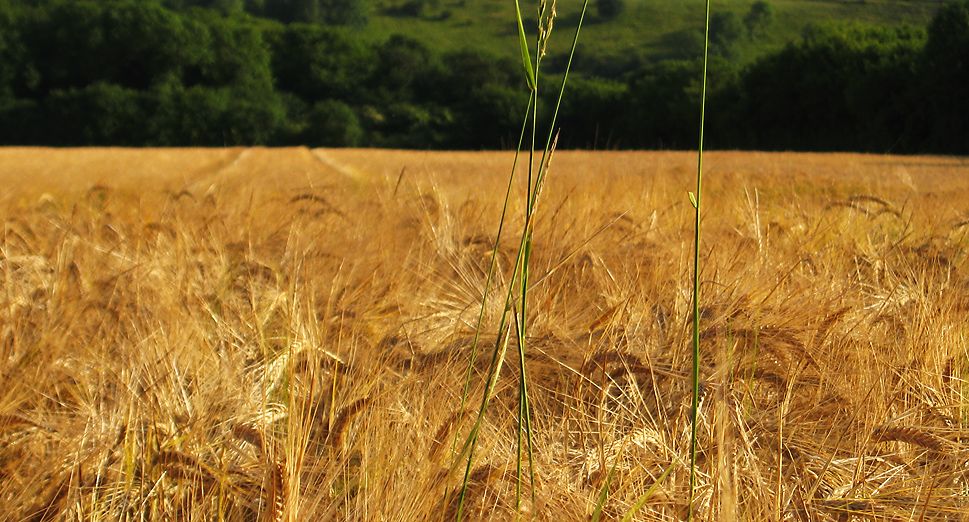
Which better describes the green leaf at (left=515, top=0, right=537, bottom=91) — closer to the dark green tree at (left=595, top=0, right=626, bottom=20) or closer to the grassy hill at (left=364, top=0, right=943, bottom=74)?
the grassy hill at (left=364, top=0, right=943, bottom=74)

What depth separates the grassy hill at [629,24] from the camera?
43.9 m

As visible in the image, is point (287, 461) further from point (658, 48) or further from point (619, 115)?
point (658, 48)

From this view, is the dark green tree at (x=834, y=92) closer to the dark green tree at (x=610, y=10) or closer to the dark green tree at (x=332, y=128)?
the dark green tree at (x=332, y=128)

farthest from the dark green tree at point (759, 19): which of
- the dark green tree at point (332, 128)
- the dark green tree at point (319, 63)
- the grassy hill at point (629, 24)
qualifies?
the dark green tree at point (332, 128)

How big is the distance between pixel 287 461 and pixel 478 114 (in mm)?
35545

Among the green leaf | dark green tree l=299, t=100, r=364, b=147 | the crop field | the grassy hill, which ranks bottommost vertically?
dark green tree l=299, t=100, r=364, b=147

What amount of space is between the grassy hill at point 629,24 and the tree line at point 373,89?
9.76ft

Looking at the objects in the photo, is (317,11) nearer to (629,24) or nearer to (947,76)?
(629,24)

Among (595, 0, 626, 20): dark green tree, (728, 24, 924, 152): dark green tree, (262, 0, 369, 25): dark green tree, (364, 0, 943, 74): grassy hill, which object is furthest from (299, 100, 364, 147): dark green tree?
(262, 0, 369, 25): dark green tree

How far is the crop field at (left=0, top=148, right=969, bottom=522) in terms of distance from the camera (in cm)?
93

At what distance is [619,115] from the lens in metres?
34.0

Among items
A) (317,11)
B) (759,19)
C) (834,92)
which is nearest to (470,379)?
(834,92)

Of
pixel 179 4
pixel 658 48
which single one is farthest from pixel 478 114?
pixel 179 4

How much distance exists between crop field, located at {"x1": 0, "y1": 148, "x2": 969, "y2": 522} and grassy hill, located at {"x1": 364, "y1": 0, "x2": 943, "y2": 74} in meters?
35.0
